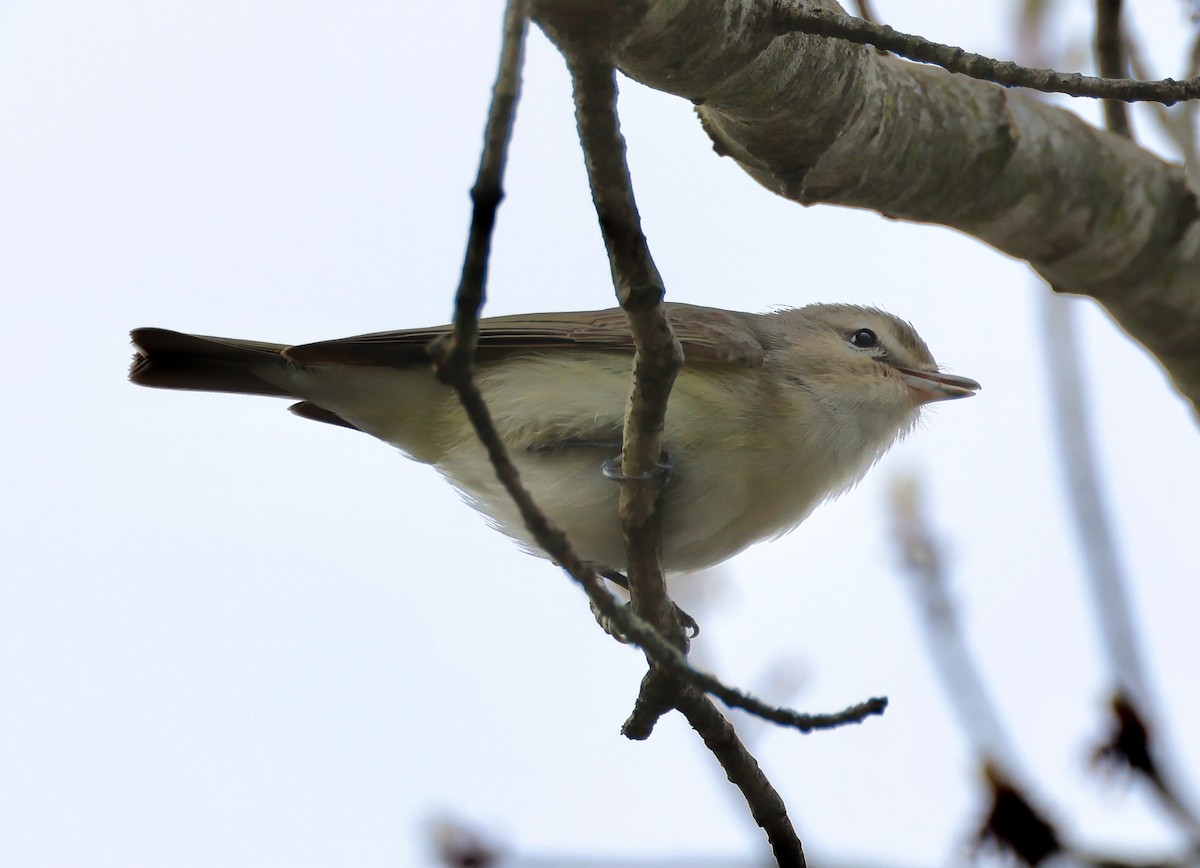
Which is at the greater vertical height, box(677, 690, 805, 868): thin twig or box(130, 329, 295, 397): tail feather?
box(130, 329, 295, 397): tail feather

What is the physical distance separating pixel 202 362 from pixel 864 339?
254cm

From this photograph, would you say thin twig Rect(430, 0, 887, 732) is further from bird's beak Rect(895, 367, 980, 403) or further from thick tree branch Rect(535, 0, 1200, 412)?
bird's beak Rect(895, 367, 980, 403)

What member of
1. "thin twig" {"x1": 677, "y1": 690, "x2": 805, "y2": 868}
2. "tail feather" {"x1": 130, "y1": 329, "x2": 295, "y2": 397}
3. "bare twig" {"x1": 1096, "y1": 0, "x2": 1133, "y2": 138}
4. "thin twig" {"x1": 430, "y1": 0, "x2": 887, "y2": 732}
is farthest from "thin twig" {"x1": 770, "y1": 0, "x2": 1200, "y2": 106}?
"tail feather" {"x1": 130, "y1": 329, "x2": 295, "y2": 397}

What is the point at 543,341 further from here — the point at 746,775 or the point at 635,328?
the point at 746,775

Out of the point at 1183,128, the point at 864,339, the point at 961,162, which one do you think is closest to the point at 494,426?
the point at 961,162

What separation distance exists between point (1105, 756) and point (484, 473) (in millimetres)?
2376

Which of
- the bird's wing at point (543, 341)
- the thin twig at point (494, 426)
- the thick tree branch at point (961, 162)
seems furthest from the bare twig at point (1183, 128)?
the thin twig at point (494, 426)

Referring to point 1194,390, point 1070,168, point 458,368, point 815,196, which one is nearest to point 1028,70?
point 815,196

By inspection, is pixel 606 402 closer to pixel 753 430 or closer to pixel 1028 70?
pixel 753 430

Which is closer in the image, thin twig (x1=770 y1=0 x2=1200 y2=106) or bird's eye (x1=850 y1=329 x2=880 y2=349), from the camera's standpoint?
thin twig (x1=770 y1=0 x2=1200 y2=106)

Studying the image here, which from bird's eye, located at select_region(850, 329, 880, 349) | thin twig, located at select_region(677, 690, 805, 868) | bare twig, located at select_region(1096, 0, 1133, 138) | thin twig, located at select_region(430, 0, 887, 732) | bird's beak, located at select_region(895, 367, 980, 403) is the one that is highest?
bare twig, located at select_region(1096, 0, 1133, 138)

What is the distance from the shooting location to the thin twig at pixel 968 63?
3.25 metres

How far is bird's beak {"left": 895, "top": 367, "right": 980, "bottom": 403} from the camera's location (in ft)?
16.1

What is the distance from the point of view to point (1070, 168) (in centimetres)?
478
